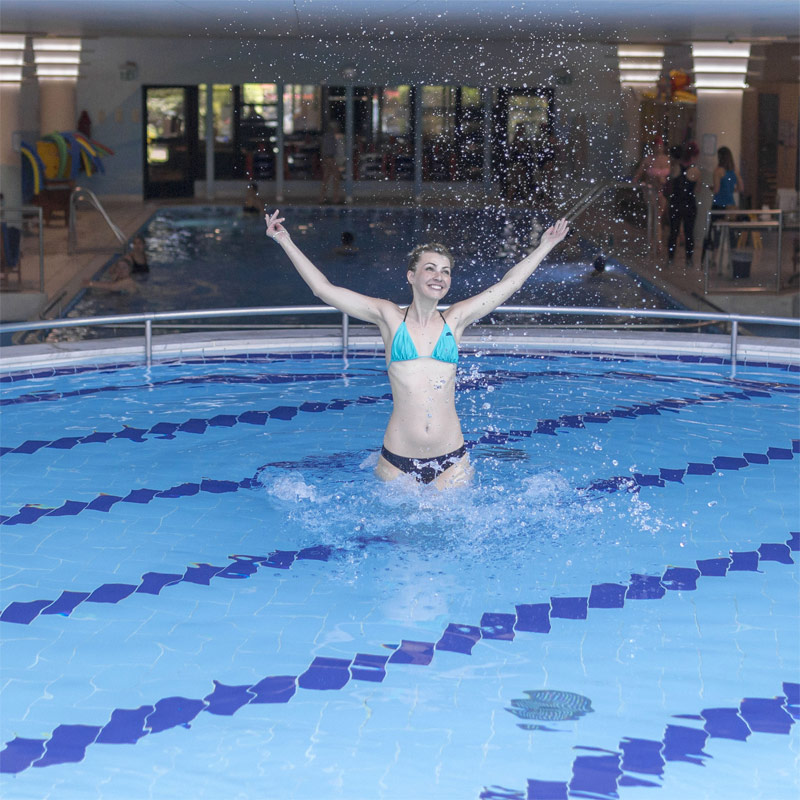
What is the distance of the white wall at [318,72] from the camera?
21.8 metres

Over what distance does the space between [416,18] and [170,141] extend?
14203mm

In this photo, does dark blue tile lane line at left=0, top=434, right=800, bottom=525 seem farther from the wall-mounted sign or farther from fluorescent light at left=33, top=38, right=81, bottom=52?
the wall-mounted sign

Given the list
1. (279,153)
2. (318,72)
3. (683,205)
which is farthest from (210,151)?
(683,205)

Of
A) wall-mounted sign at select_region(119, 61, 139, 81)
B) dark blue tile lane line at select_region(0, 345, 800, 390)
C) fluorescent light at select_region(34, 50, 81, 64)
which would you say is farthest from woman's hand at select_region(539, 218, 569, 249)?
wall-mounted sign at select_region(119, 61, 139, 81)

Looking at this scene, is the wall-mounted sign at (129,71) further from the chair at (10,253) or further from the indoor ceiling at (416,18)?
the chair at (10,253)

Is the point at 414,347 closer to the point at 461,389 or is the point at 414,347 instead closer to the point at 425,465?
the point at 425,465

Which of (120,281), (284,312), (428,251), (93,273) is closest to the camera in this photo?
(428,251)

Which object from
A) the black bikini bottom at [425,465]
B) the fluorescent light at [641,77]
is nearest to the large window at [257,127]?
the fluorescent light at [641,77]

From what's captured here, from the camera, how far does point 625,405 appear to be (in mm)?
7141

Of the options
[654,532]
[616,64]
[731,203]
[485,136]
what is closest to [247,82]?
[485,136]

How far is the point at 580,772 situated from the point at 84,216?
1636 centimetres

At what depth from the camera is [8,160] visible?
14.3 meters

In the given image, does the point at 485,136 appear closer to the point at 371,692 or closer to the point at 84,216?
the point at 84,216

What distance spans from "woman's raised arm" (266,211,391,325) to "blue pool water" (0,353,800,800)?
2.74 ft
